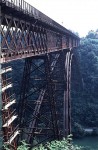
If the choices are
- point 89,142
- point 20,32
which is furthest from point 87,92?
point 20,32

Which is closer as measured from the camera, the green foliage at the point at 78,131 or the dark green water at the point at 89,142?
the dark green water at the point at 89,142

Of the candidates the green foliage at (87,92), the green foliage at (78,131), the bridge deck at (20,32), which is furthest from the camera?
the green foliage at (87,92)

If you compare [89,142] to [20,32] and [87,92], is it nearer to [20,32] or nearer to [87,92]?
[87,92]

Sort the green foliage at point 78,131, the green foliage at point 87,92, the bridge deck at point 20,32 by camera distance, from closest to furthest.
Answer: the bridge deck at point 20,32
the green foliage at point 78,131
the green foliage at point 87,92

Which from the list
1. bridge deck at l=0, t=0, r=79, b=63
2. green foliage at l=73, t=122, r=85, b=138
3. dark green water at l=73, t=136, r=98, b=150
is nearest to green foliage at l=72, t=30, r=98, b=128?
green foliage at l=73, t=122, r=85, b=138

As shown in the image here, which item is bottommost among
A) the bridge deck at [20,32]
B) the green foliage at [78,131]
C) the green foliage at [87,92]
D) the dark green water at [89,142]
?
the dark green water at [89,142]

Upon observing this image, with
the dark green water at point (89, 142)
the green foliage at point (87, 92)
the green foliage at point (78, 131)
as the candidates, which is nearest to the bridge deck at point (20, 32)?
the dark green water at point (89, 142)

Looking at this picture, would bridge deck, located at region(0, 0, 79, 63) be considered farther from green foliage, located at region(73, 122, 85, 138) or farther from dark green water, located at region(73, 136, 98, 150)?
green foliage, located at region(73, 122, 85, 138)

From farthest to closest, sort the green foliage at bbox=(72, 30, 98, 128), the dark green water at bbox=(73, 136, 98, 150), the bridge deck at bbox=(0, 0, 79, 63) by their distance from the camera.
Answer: the green foliage at bbox=(72, 30, 98, 128), the dark green water at bbox=(73, 136, 98, 150), the bridge deck at bbox=(0, 0, 79, 63)

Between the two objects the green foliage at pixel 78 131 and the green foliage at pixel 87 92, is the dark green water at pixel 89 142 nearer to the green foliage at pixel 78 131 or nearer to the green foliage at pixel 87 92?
the green foliage at pixel 78 131

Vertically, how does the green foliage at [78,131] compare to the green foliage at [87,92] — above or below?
below
